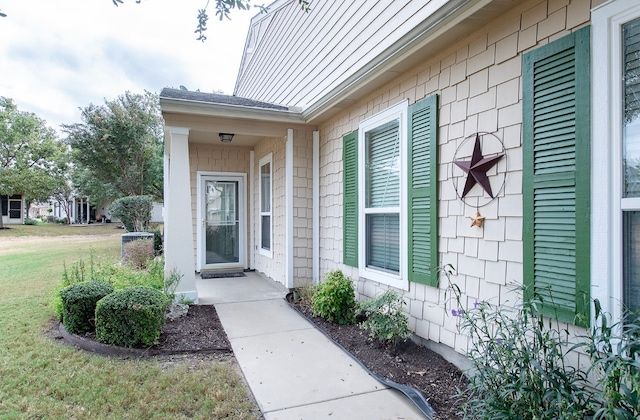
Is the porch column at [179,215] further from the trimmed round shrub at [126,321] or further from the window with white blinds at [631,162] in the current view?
the window with white blinds at [631,162]

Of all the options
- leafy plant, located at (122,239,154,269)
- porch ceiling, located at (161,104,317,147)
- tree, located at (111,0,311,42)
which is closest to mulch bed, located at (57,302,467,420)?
porch ceiling, located at (161,104,317,147)

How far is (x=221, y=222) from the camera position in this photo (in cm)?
762

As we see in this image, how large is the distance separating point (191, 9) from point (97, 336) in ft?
10.1

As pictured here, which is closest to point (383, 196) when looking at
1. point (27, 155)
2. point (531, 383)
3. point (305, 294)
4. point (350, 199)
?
point (350, 199)

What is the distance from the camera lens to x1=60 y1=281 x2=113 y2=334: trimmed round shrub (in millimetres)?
3791

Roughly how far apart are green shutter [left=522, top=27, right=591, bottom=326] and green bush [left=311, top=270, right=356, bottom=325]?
222 centimetres

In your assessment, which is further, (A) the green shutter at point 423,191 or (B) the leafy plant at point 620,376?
(A) the green shutter at point 423,191

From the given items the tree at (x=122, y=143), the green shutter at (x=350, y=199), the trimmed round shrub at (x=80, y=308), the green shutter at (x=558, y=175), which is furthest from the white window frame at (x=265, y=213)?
the tree at (x=122, y=143)

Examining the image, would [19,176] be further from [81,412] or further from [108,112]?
[81,412]

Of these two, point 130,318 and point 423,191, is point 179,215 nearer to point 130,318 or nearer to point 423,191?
point 130,318

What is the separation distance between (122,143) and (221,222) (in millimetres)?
12417

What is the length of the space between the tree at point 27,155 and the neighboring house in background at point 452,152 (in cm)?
1974

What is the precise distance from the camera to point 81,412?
247 cm

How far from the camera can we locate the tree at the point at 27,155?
2070 cm
